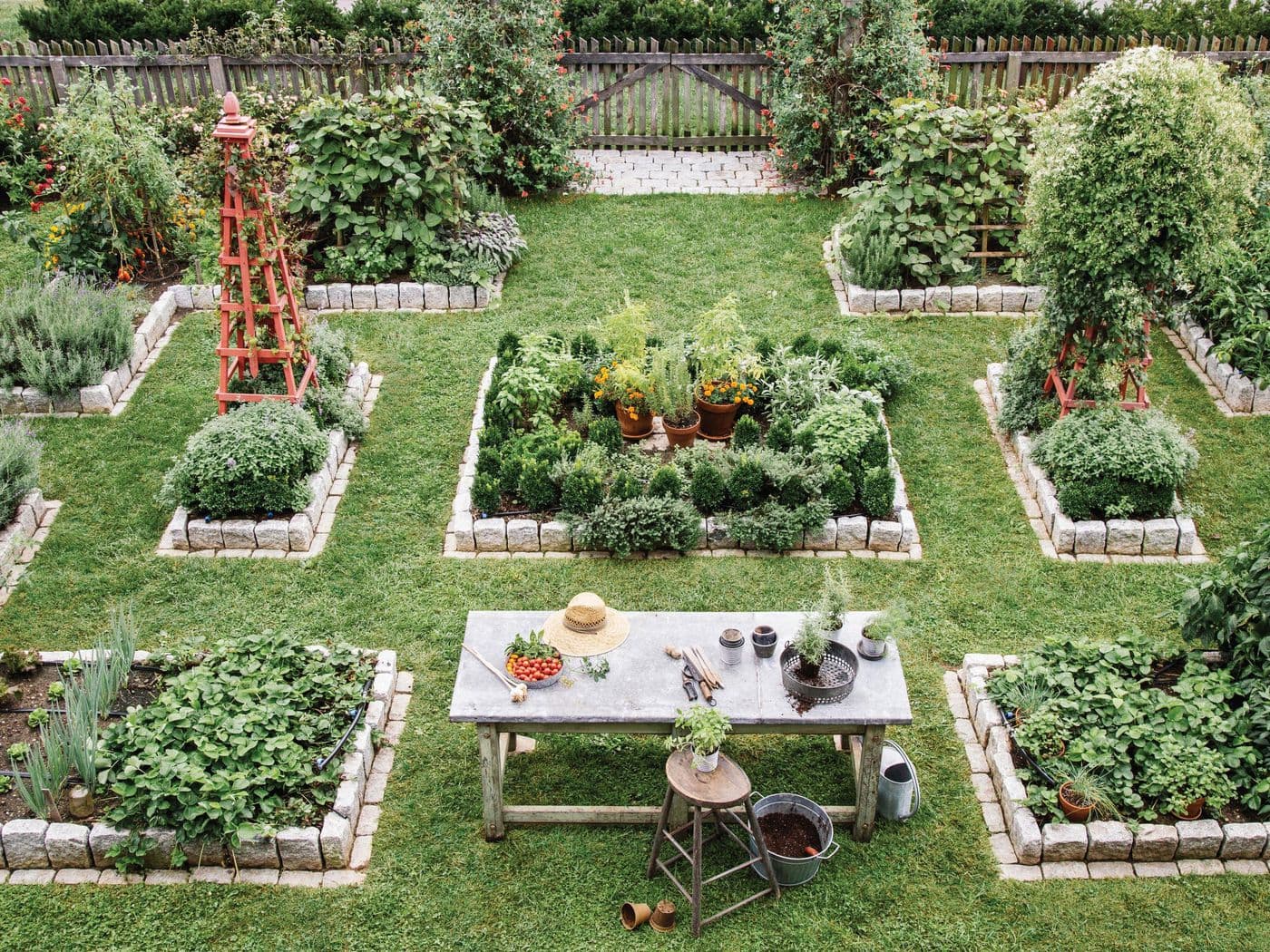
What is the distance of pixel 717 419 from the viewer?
9.09 m

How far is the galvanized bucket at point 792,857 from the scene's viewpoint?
19.6 ft

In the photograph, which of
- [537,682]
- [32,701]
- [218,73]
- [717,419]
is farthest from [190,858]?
[218,73]

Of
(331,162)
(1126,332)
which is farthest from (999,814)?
(331,162)

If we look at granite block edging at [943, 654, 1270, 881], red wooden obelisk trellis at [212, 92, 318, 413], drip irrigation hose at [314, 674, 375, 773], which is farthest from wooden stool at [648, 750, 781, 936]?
red wooden obelisk trellis at [212, 92, 318, 413]

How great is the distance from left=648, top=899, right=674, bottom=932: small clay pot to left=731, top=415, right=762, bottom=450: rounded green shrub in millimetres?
3708

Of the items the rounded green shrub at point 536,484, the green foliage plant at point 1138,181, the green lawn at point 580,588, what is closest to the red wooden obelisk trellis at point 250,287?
the green lawn at point 580,588

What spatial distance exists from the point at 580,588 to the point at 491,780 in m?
2.06

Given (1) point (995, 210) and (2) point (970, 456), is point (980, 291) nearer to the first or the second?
(1) point (995, 210)

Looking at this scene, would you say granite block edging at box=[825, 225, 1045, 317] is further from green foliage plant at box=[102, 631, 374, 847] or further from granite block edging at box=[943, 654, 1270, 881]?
green foliage plant at box=[102, 631, 374, 847]

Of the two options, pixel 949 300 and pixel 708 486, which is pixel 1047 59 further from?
pixel 708 486

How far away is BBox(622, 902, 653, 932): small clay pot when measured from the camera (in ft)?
19.2

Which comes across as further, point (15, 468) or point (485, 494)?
point (15, 468)

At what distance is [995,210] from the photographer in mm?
11281

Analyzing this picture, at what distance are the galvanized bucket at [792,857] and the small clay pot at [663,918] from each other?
505mm
